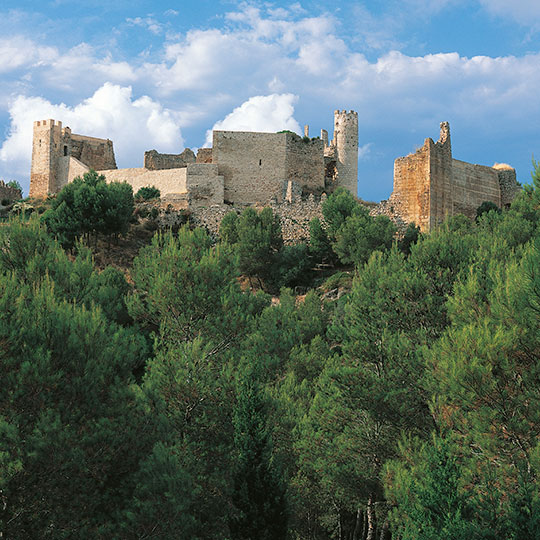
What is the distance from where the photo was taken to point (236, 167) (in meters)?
40.3

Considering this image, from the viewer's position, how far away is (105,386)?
13234mm

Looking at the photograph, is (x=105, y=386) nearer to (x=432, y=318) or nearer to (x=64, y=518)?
(x=64, y=518)

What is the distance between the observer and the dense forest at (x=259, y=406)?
11656mm

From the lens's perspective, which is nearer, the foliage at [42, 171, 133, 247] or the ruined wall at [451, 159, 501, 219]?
the foliage at [42, 171, 133, 247]

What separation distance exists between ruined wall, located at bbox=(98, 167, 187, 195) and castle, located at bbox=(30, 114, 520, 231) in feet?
0.21

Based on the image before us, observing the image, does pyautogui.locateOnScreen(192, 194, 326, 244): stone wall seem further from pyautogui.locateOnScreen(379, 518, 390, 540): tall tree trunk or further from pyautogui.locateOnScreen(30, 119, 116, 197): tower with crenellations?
pyautogui.locateOnScreen(379, 518, 390, 540): tall tree trunk

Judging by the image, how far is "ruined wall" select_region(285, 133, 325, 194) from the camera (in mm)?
41250

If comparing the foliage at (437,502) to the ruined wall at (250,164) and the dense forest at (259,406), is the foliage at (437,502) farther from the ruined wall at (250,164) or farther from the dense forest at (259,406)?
the ruined wall at (250,164)

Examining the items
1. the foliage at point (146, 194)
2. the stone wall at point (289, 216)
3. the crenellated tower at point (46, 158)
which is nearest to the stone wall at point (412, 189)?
the stone wall at point (289, 216)

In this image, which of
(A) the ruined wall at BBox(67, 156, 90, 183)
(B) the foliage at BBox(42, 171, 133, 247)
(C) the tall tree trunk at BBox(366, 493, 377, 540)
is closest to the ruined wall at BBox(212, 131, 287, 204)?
(B) the foliage at BBox(42, 171, 133, 247)

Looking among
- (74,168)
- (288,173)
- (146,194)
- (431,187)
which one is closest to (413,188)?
(431,187)

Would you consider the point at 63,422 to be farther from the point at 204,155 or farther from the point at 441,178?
the point at 204,155

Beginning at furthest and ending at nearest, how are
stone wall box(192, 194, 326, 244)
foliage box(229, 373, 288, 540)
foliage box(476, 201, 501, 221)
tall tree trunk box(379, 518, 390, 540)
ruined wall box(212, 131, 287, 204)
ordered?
ruined wall box(212, 131, 287, 204) < foliage box(476, 201, 501, 221) < stone wall box(192, 194, 326, 244) < tall tree trunk box(379, 518, 390, 540) < foliage box(229, 373, 288, 540)

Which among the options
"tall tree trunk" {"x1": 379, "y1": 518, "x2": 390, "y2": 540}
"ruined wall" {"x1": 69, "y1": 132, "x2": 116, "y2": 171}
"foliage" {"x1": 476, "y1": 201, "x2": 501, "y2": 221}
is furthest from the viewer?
"ruined wall" {"x1": 69, "y1": 132, "x2": 116, "y2": 171}
